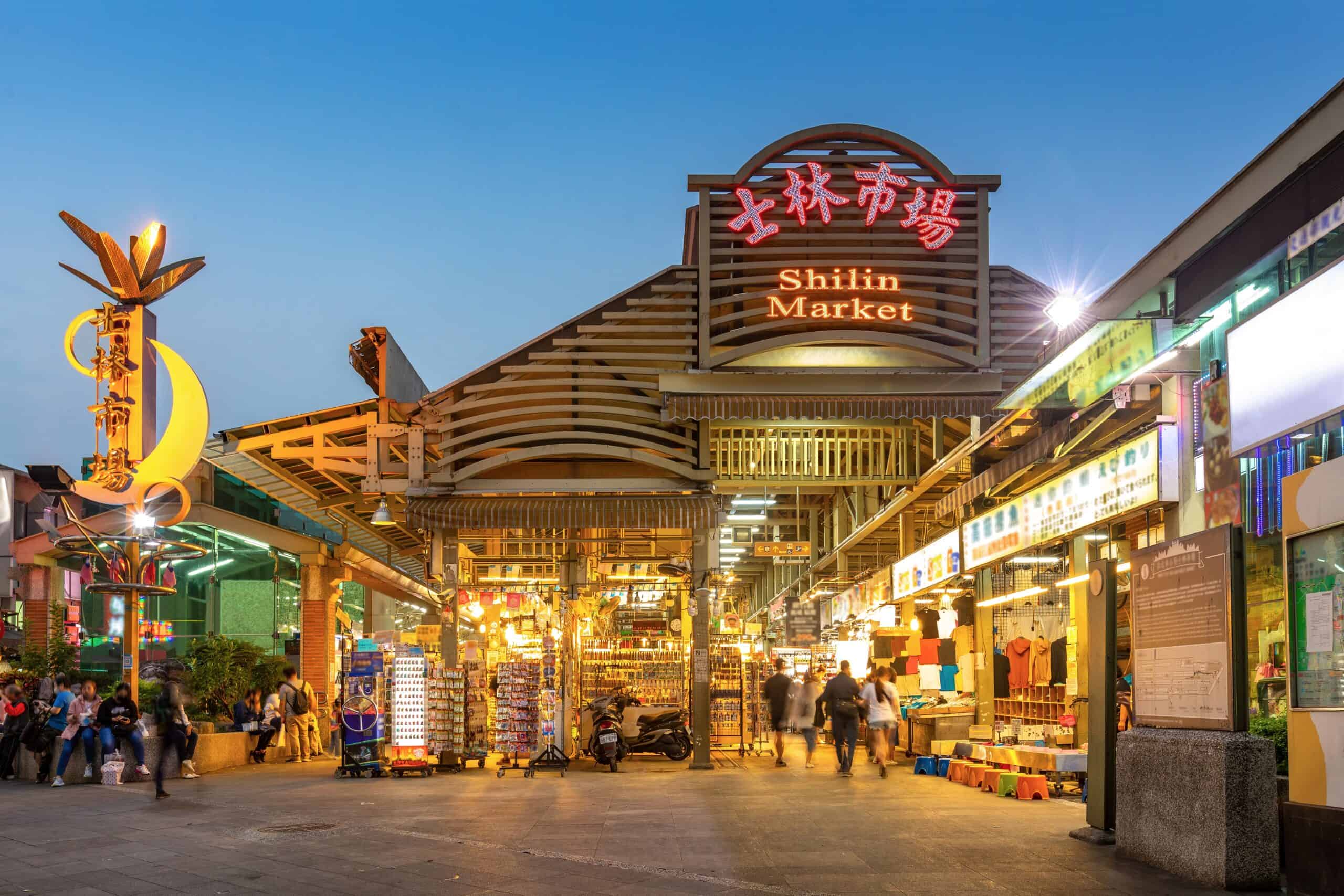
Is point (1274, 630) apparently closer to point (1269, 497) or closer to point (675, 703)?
point (1269, 497)

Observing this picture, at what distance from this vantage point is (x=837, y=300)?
1795cm

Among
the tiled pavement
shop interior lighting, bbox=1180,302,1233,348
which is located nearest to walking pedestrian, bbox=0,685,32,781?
the tiled pavement

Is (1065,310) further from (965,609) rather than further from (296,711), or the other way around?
(296,711)

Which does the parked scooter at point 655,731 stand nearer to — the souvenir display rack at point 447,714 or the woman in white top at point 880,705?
the souvenir display rack at point 447,714

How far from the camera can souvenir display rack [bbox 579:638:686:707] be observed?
21.6 meters

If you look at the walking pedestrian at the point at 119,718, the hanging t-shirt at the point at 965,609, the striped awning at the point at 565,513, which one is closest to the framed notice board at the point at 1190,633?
the striped awning at the point at 565,513

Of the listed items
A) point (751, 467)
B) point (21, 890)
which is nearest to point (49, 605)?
point (751, 467)

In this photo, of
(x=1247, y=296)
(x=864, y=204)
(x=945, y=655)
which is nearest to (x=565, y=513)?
(x=864, y=204)

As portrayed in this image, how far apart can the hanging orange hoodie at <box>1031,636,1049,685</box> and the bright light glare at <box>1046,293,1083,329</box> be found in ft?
20.8

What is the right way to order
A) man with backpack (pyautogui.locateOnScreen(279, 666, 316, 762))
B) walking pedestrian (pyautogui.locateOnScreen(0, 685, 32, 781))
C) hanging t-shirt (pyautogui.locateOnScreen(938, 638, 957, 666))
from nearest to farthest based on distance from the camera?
walking pedestrian (pyautogui.locateOnScreen(0, 685, 32, 781)) → man with backpack (pyautogui.locateOnScreen(279, 666, 316, 762)) → hanging t-shirt (pyautogui.locateOnScreen(938, 638, 957, 666))

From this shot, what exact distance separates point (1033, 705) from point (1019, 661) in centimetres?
64

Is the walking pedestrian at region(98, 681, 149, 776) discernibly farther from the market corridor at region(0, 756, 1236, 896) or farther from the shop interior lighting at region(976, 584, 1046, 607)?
the shop interior lighting at region(976, 584, 1046, 607)

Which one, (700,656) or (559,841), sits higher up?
(700,656)

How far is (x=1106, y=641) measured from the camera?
10016 millimetres
